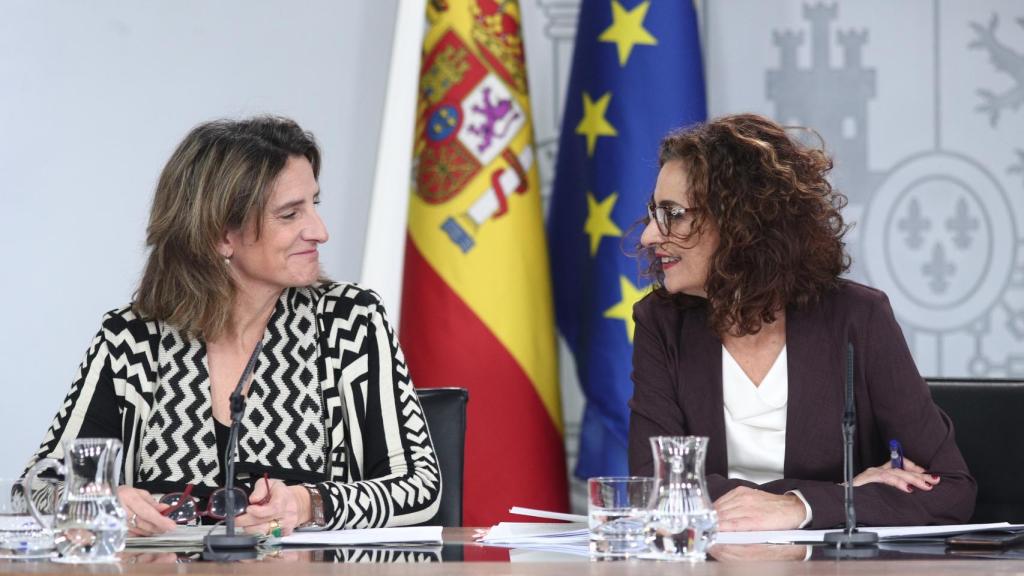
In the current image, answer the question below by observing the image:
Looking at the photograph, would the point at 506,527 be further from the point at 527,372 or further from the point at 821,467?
the point at 527,372

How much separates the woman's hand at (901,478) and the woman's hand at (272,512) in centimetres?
86

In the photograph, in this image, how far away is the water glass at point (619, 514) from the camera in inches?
59.0

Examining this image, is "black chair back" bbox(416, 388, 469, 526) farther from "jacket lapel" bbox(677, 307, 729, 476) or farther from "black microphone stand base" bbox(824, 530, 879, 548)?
"black microphone stand base" bbox(824, 530, 879, 548)

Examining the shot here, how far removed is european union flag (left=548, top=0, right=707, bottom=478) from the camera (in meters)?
3.25

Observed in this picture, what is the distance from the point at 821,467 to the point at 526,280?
4.32 feet

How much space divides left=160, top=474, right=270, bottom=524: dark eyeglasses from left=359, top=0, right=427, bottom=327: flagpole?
56.1 inches

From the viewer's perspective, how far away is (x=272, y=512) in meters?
1.81

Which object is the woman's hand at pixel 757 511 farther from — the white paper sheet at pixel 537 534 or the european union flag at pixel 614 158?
the european union flag at pixel 614 158

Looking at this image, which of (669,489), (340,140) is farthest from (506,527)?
(340,140)

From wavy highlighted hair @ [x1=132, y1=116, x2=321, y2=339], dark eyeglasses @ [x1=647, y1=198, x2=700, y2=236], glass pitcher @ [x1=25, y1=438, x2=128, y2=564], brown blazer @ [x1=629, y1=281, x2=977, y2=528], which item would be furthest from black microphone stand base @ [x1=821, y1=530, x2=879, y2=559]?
wavy highlighted hair @ [x1=132, y1=116, x2=321, y2=339]

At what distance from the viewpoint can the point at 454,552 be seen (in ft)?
5.30

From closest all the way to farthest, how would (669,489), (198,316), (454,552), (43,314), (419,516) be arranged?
1. (669,489)
2. (454,552)
3. (419,516)
4. (198,316)
5. (43,314)

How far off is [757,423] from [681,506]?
0.75 m

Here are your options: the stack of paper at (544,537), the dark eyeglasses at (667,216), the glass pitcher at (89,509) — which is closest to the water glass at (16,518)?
the glass pitcher at (89,509)
